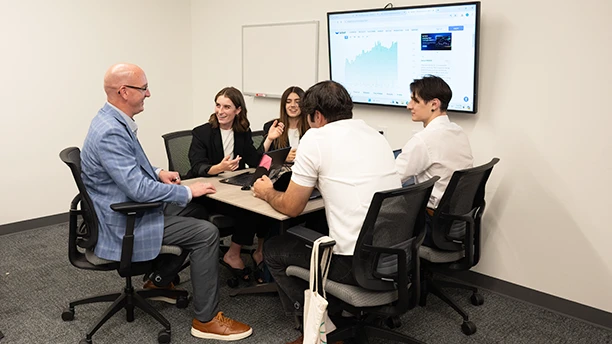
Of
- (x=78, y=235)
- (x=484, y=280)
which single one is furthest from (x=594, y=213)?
(x=78, y=235)

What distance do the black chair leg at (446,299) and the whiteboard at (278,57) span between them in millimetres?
1950

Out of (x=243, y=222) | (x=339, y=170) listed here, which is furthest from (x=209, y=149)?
(x=339, y=170)

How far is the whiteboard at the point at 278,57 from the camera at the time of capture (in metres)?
4.25

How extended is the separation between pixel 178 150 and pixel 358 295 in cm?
185

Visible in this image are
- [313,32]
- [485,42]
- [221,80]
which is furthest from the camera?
[221,80]

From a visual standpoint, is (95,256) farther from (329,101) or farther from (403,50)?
(403,50)

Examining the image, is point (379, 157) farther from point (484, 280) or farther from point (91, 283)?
point (91, 283)

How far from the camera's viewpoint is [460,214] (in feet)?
8.98

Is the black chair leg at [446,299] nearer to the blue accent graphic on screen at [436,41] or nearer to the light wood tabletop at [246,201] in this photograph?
the light wood tabletop at [246,201]

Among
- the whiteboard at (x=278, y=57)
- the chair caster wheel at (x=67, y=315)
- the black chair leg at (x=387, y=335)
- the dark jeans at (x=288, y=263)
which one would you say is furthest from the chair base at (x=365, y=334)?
the whiteboard at (x=278, y=57)

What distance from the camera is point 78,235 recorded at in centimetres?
258

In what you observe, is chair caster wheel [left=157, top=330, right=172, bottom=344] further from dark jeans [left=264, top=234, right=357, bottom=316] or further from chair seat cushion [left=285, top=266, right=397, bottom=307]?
chair seat cushion [left=285, top=266, right=397, bottom=307]

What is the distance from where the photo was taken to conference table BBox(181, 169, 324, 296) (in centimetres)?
252

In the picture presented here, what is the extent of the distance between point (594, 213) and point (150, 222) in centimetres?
239
